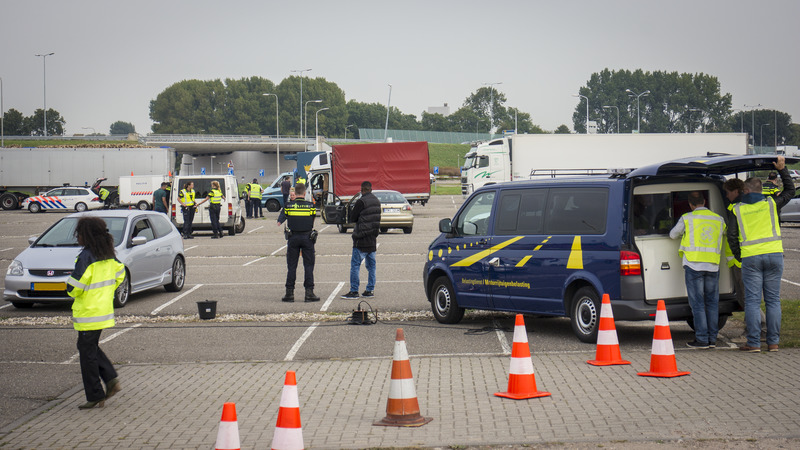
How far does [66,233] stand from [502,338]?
7.68 metres

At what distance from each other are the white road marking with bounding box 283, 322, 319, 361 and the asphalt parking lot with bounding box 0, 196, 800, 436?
16 mm

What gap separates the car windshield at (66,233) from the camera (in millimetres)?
14617

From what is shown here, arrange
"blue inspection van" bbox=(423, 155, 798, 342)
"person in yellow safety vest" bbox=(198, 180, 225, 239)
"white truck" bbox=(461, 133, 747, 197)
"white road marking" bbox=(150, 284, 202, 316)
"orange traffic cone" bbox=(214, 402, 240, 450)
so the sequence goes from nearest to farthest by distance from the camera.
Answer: "orange traffic cone" bbox=(214, 402, 240, 450)
"blue inspection van" bbox=(423, 155, 798, 342)
"white road marking" bbox=(150, 284, 202, 316)
"person in yellow safety vest" bbox=(198, 180, 225, 239)
"white truck" bbox=(461, 133, 747, 197)

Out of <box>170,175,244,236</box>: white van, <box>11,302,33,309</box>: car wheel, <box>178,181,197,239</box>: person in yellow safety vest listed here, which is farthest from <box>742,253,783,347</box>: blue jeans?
<box>170,175,244,236</box>: white van

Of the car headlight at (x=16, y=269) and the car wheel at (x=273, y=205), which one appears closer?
the car headlight at (x=16, y=269)

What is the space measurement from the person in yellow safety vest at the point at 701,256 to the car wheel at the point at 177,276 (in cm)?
938

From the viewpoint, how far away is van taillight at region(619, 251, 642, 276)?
9.79 metres

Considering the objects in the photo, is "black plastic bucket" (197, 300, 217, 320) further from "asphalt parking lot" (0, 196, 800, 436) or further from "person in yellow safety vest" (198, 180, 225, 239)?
"person in yellow safety vest" (198, 180, 225, 239)

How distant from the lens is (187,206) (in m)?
29.8

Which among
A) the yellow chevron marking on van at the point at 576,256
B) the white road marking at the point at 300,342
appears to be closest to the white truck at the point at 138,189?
the white road marking at the point at 300,342

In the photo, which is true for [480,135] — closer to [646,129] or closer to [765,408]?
[646,129]

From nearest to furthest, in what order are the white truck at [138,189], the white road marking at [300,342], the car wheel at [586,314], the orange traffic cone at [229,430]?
the orange traffic cone at [229,430] → the car wheel at [586,314] → the white road marking at [300,342] → the white truck at [138,189]

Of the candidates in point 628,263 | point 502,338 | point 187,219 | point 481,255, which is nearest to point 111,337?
point 481,255

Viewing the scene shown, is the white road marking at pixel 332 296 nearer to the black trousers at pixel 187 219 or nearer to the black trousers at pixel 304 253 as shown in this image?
the black trousers at pixel 304 253
